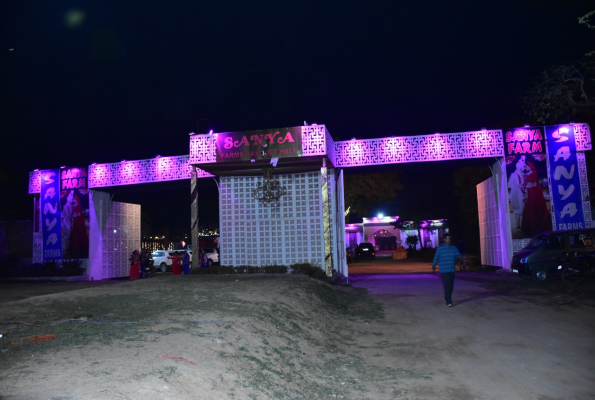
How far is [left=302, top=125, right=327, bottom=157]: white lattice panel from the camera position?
16.5 meters

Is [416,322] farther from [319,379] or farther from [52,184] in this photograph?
[52,184]

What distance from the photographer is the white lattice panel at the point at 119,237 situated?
23484 millimetres

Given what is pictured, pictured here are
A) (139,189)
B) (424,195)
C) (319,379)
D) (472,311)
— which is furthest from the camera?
(424,195)

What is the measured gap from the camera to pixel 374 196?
34.0 metres

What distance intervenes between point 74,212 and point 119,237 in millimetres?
2702

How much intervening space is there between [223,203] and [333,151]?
5285 millimetres

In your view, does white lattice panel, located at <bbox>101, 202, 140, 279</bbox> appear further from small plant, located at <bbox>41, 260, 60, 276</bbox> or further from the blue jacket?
the blue jacket

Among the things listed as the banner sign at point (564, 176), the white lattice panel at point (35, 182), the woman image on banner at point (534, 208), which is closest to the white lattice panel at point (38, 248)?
the white lattice panel at point (35, 182)

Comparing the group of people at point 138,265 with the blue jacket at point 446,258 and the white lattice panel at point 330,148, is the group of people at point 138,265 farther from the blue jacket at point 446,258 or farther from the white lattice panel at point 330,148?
the blue jacket at point 446,258

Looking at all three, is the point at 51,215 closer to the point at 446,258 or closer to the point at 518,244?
the point at 446,258

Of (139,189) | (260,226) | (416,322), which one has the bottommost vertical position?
(416,322)

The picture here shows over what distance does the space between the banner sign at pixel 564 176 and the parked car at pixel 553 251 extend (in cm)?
323

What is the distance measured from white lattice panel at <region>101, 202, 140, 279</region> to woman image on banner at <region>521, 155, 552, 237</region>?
19.7 metres

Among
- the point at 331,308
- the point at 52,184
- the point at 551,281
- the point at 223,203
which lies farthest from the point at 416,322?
the point at 52,184
